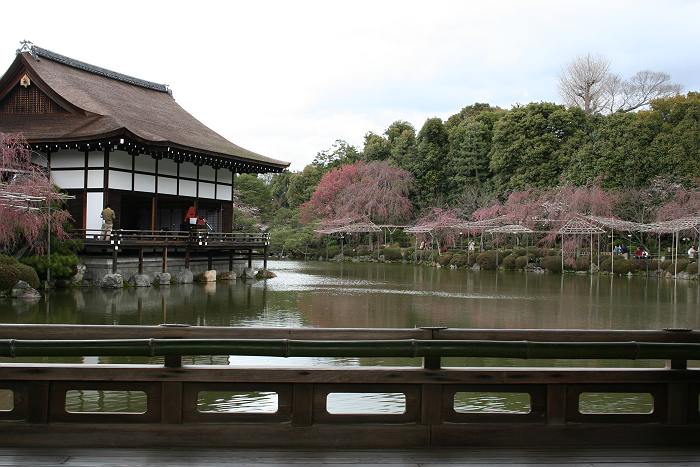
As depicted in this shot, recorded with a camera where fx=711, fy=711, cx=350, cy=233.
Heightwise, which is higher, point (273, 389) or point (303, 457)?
point (273, 389)

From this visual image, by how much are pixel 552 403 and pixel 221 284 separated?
771 inches

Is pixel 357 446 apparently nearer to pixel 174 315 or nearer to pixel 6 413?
pixel 6 413

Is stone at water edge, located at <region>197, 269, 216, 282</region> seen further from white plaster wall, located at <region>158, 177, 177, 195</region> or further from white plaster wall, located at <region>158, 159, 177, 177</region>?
white plaster wall, located at <region>158, 159, 177, 177</region>

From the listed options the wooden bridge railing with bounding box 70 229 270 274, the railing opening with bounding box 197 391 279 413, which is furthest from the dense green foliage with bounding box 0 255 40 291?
the railing opening with bounding box 197 391 279 413

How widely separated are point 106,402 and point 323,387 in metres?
3.90

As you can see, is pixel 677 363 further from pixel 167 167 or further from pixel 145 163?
pixel 167 167

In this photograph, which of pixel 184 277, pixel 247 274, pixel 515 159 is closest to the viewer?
pixel 184 277

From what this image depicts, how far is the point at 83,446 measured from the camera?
318 centimetres

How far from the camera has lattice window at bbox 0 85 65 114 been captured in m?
22.5

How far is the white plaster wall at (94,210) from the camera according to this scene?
20891 millimetres

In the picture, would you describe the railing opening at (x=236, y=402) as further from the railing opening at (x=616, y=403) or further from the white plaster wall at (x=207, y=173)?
the white plaster wall at (x=207, y=173)

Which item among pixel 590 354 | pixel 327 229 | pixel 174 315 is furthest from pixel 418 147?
pixel 590 354

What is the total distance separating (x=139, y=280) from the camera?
65.9ft

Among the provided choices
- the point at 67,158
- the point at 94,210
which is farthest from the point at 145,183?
the point at 67,158
